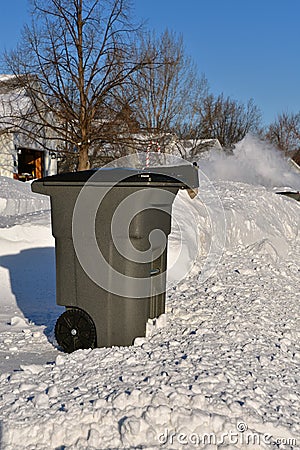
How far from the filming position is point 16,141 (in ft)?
72.4

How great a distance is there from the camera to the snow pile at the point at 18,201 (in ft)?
32.3

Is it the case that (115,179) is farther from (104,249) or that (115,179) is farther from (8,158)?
(8,158)

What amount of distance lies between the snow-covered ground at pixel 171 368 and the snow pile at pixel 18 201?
138 inches

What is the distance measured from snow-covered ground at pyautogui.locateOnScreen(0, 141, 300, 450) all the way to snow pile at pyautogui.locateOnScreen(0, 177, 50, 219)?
11.5ft

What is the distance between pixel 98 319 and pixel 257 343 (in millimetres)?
1171

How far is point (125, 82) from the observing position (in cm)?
1769

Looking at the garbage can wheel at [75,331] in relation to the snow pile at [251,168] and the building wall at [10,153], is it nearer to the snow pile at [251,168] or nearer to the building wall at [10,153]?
the building wall at [10,153]

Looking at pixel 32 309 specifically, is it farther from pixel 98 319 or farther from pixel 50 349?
pixel 98 319

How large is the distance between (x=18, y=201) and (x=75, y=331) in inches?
280

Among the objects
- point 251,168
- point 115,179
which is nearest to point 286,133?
point 251,168

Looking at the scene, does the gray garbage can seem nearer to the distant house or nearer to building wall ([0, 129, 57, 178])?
the distant house

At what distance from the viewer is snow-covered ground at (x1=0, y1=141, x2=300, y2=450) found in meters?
2.27

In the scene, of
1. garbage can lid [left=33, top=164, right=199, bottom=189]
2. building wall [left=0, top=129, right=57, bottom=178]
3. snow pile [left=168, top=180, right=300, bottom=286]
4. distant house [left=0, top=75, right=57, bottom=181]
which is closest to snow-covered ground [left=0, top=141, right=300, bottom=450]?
snow pile [left=168, top=180, right=300, bottom=286]

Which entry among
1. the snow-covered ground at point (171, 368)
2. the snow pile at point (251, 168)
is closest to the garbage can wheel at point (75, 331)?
the snow-covered ground at point (171, 368)
